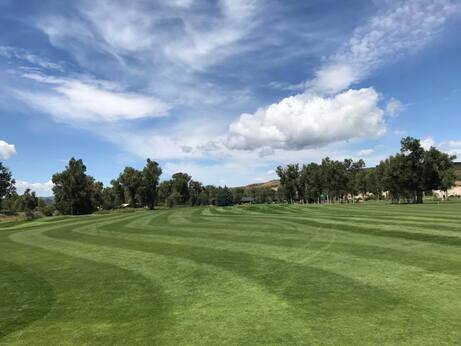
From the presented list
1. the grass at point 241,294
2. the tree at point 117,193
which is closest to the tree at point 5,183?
the tree at point 117,193

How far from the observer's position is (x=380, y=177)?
354 feet

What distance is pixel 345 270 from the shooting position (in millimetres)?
10344

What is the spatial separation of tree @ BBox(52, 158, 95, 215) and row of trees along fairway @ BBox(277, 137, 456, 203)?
231 ft

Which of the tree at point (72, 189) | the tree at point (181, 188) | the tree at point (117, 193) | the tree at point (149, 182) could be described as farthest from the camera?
the tree at point (181, 188)

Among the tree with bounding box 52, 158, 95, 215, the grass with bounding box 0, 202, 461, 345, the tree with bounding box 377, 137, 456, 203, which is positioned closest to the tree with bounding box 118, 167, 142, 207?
the tree with bounding box 52, 158, 95, 215

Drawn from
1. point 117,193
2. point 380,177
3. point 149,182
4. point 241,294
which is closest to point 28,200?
point 117,193

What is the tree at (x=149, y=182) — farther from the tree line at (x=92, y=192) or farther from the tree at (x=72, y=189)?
the tree at (x=72, y=189)

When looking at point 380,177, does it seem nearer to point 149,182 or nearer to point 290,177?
point 290,177

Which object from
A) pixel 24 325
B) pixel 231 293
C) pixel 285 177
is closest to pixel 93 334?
pixel 24 325

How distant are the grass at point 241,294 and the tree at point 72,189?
107809mm

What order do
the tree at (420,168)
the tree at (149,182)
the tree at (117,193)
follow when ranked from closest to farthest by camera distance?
the tree at (420,168)
the tree at (149,182)
the tree at (117,193)

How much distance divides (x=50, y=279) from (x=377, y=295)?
8225 mm

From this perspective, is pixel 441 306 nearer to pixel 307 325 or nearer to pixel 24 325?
pixel 307 325

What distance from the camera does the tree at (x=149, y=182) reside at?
148500 millimetres
